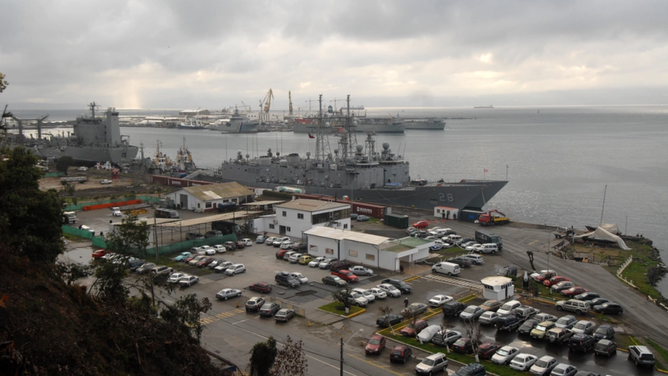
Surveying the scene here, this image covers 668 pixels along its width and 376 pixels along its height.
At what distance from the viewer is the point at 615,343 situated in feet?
40.3

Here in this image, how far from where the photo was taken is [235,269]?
17922 millimetres

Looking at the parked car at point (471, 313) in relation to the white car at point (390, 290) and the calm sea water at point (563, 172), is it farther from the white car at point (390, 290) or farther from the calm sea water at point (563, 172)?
the calm sea water at point (563, 172)

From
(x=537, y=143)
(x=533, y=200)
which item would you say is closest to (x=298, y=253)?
(x=533, y=200)

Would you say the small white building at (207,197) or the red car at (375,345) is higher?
the small white building at (207,197)

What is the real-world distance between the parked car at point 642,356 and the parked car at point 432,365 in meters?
4.09

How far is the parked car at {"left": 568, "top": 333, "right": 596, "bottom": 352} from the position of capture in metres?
11.8

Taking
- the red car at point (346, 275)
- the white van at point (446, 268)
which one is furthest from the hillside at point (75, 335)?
the white van at point (446, 268)

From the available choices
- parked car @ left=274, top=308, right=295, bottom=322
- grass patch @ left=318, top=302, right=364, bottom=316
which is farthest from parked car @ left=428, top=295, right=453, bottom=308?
parked car @ left=274, top=308, right=295, bottom=322

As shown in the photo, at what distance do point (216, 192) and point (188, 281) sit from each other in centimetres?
1378

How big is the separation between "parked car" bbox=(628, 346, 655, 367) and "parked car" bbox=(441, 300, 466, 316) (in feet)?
13.4

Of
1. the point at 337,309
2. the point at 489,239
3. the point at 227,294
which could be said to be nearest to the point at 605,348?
the point at 337,309

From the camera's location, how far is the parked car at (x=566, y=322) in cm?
1308

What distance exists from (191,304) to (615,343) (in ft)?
31.6

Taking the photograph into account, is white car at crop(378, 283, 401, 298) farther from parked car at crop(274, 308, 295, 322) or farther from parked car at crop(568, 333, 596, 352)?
parked car at crop(568, 333, 596, 352)
